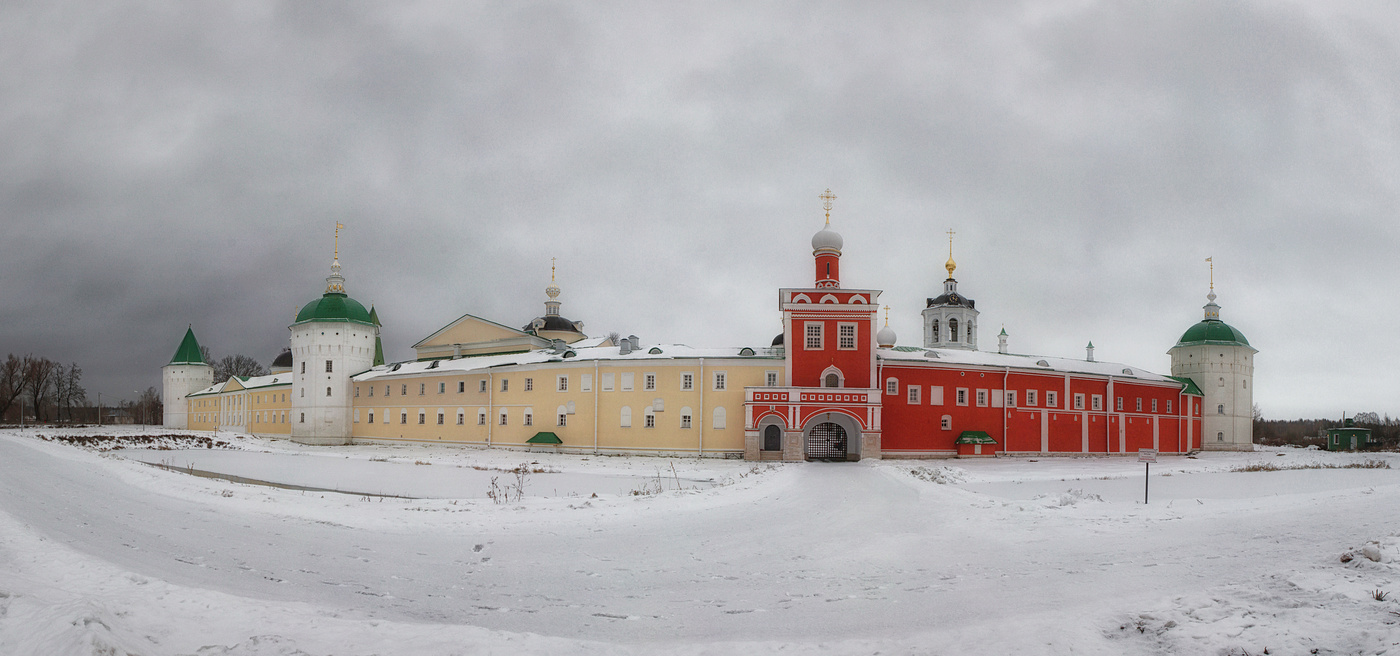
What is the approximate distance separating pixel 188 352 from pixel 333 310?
40.2m

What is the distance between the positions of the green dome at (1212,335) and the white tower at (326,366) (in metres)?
66.4

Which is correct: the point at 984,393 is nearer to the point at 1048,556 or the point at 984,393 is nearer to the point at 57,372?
the point at 1048,556

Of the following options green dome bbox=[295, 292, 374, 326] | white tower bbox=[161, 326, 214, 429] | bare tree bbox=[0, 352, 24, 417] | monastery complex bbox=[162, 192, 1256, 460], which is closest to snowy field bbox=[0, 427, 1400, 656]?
monastery complex bbox=[162, 192, 1256, 460]

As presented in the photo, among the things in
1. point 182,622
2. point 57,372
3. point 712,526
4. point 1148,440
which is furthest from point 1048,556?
point 57,372

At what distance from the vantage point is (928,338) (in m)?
59.4

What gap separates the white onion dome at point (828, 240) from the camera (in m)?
40.6

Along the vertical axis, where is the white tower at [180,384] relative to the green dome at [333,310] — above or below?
below

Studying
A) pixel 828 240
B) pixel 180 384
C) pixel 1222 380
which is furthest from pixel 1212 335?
pixel 180 384

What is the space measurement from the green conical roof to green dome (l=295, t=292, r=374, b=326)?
3656 centimetres

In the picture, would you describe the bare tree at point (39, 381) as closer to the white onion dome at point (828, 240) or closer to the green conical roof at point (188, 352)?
the green conical roof at point (188, 352)

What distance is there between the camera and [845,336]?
3747 cm

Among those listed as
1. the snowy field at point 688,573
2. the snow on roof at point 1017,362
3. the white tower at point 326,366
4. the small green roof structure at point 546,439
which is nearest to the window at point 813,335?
the snow on roof at point 1017,362

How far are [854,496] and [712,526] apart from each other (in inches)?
261

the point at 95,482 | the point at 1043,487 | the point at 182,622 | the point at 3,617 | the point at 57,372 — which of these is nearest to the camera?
the point at 3,617
